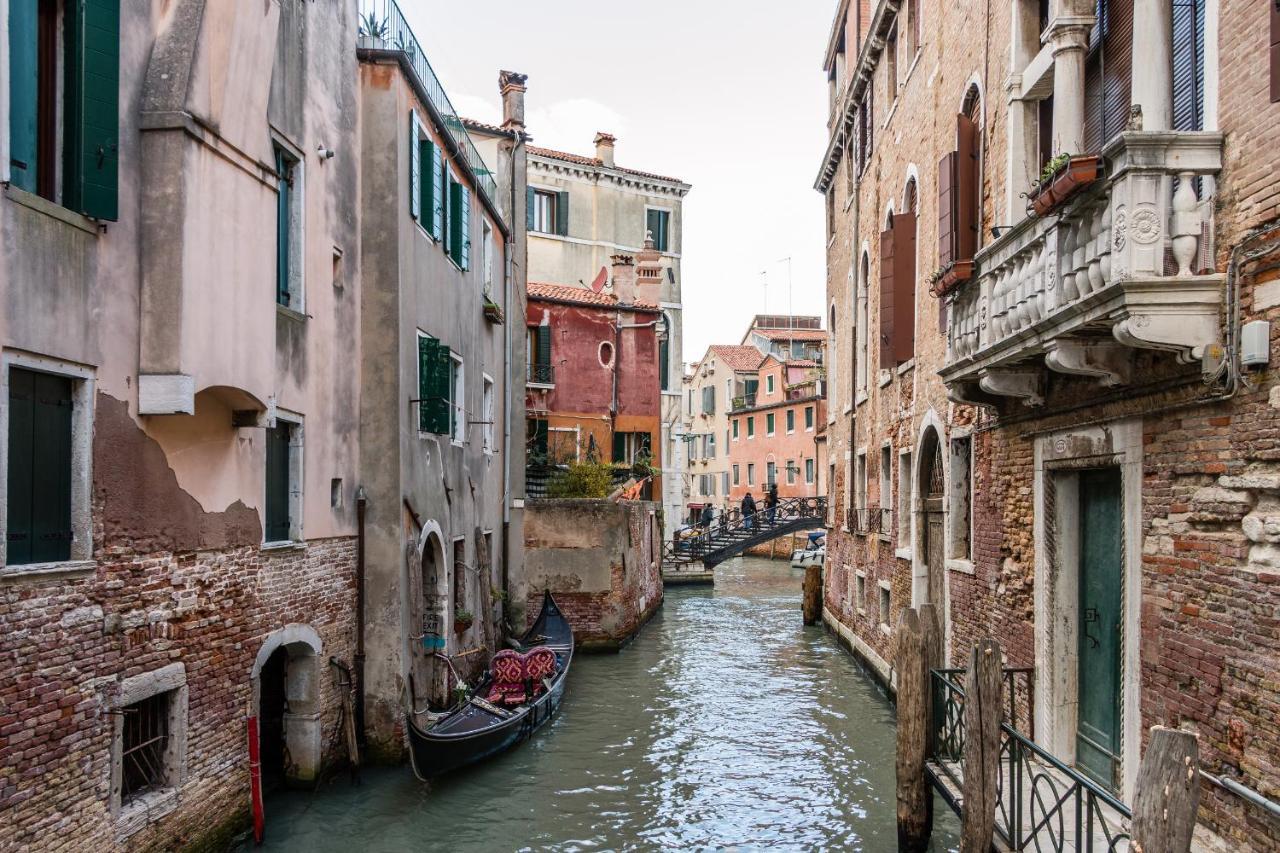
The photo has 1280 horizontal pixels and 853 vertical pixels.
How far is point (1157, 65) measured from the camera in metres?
5.98

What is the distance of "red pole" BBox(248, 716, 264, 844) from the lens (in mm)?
8000

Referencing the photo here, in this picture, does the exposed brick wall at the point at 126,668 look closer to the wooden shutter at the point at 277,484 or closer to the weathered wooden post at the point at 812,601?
the wooden shutter at the point at 277,484

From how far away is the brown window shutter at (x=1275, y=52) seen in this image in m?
4.68

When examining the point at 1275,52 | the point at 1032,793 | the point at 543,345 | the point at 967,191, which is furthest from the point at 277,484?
the point at 543,345

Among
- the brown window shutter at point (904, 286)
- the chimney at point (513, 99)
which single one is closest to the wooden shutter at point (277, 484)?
the brown window shutter at point (904, 286)

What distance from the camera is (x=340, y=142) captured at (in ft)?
32.4

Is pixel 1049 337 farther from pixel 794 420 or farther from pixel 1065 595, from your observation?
pixel 794 420

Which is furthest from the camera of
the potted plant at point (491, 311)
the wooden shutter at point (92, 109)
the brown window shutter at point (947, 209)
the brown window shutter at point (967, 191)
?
the potted plant at point (491, 311)

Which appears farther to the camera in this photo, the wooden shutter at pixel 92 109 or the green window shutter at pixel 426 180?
the green window shutter at pixel 426 180

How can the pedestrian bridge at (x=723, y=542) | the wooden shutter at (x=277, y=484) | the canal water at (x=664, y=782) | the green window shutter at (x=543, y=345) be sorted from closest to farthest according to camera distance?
the wooden shutter at (x=277, y=484) < the canal water at (x=664, y=782) < the green window shutter at (x=543, y=345) < the pedestrian bridge at (x=723, y=542)

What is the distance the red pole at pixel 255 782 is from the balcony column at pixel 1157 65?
735 centimetres

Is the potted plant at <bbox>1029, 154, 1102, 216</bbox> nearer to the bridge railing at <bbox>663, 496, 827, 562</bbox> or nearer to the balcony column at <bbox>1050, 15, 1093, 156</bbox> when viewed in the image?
the balcony column at <bbox>1050, 15, 1093, 156</bbox>

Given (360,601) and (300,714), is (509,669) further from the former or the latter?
(300,714)

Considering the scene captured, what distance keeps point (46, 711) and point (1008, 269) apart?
6387mm
